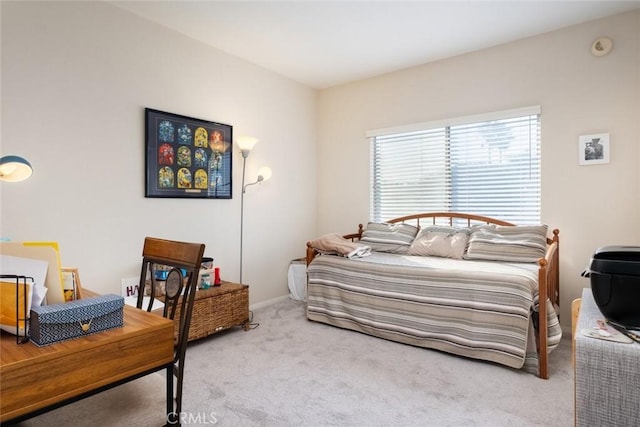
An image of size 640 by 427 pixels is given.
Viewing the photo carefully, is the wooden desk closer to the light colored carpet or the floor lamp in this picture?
the light colored carpet

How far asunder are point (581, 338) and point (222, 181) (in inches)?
120

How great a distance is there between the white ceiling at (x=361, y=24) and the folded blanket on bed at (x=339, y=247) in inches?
70.1

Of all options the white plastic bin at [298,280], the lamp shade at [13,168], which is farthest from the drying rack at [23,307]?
the white plastic bin at [298,280]


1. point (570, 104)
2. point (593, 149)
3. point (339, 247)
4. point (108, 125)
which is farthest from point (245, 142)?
point (593, 149)

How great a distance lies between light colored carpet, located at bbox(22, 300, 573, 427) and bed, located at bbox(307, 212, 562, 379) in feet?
0.44

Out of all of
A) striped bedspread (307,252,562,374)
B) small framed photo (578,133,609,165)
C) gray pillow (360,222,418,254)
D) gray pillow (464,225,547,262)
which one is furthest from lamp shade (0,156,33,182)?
small framed photo (578,133,609,165)

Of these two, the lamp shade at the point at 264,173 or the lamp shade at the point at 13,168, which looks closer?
the lamp shade at the point at 13,168

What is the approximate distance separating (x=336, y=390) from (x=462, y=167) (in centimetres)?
246

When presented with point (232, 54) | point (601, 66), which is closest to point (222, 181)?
point (232, 54)

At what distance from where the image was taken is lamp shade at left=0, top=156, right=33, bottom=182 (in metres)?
1.29

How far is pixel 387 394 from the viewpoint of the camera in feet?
6.67

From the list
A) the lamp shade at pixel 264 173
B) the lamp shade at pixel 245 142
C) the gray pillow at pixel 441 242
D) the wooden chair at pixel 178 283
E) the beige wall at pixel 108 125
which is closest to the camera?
the wooden chair at pixel 178 283

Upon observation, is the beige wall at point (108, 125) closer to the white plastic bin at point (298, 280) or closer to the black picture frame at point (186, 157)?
the black picture frame at point (186, 157)

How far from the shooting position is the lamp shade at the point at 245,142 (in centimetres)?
341
